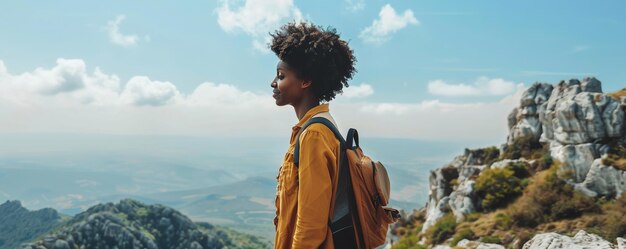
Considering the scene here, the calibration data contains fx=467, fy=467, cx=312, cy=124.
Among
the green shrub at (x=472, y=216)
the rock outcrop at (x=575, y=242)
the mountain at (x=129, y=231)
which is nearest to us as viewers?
the rock outcrop at (x=575, y=242)

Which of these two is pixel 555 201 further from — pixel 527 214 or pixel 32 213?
pixel 32 213

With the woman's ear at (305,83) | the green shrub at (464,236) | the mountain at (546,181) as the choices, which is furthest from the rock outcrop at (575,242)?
the green shrub at (464,236)

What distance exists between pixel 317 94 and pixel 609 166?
2469 centimetres

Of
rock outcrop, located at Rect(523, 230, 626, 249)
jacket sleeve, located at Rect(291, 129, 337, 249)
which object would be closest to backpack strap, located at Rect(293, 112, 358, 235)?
jacket sleeve, located at Rect(291, 129, 337, 249)

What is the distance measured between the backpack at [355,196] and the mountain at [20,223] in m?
123

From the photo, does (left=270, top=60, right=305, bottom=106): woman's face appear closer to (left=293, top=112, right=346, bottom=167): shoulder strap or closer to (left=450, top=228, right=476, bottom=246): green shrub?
(left=293, top=112, right=346, bottom=167): shoulder strap

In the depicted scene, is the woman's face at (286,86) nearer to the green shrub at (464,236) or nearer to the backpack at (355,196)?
the backpack at (355,196)

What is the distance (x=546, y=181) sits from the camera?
24797 mm

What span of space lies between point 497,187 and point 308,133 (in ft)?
85.5

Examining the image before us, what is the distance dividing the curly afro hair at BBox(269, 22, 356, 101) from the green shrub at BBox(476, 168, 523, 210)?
24.9 m

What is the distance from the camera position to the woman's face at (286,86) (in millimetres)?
3168

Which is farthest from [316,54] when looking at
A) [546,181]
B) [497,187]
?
[497,187]

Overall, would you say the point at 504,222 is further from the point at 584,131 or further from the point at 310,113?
the point at 310,113

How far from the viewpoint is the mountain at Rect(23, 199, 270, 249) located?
69.1 meters
